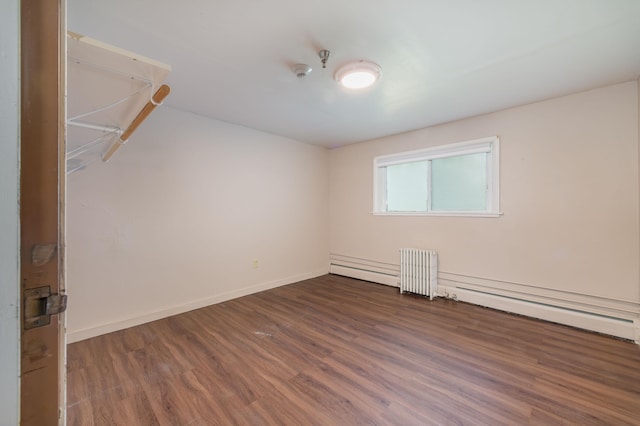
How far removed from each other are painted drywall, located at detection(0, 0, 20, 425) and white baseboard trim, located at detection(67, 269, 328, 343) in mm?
2643

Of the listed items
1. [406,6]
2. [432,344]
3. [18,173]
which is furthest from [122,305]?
[406,6]

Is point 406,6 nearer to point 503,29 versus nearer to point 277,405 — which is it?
point 503,29

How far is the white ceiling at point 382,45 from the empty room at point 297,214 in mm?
19

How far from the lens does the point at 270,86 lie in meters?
2.40

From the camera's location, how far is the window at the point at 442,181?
124 inches

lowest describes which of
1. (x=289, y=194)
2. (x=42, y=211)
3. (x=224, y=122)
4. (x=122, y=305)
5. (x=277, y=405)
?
(x=277, y=405)

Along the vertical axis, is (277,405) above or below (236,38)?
below

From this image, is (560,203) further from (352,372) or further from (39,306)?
(39,306)

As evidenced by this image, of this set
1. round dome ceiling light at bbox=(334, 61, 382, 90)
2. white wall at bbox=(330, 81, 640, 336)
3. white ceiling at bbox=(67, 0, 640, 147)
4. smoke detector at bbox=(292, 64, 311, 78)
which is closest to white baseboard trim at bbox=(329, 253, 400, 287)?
white wall at bbox=(330, 81, 640, 336)

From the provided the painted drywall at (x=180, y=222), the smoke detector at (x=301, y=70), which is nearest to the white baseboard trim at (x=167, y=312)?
the painted drywall at (x=180, y=222)

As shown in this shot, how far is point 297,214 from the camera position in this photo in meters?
4.32

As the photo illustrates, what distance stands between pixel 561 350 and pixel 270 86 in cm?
342

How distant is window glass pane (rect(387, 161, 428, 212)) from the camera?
3.81 meters

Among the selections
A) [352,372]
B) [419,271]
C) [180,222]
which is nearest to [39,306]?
[352,372]
